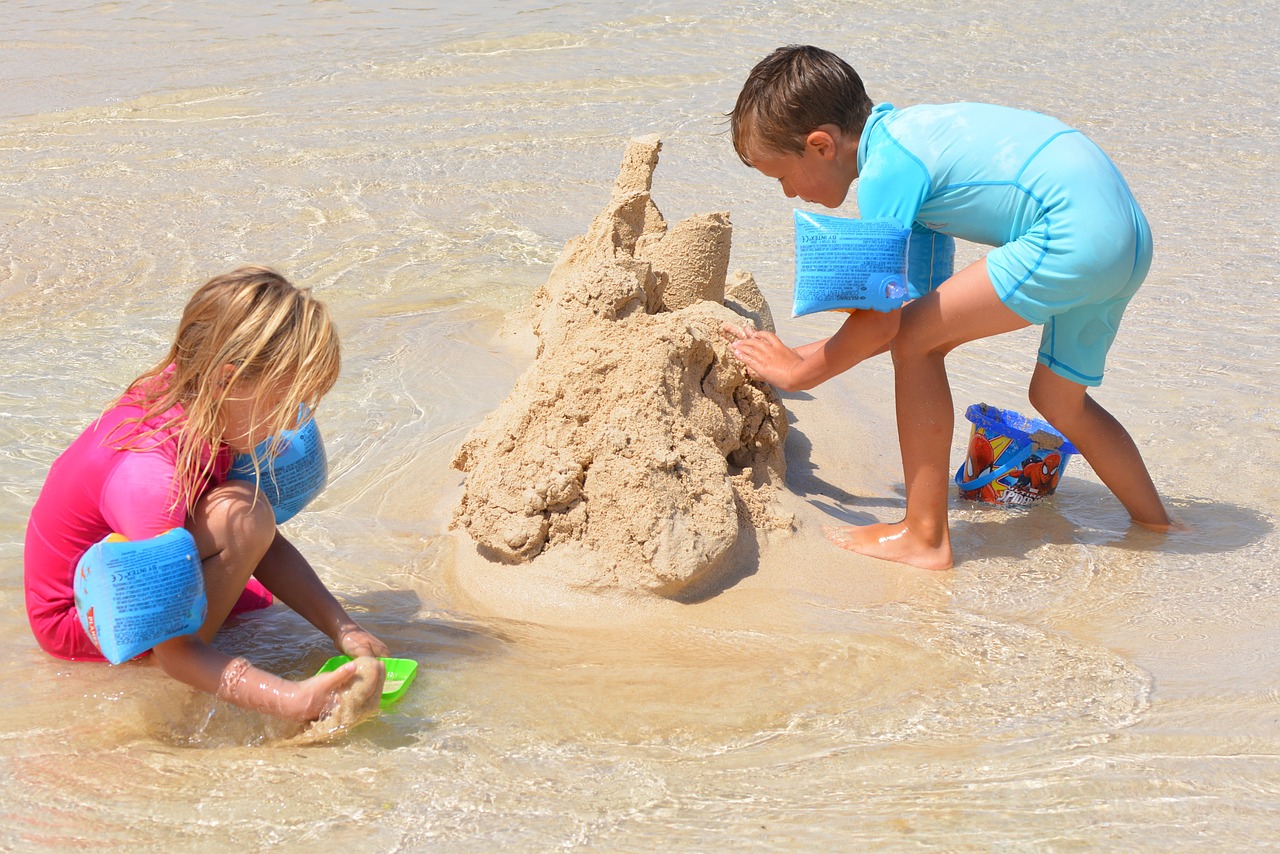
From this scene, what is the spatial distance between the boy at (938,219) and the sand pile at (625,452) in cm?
21

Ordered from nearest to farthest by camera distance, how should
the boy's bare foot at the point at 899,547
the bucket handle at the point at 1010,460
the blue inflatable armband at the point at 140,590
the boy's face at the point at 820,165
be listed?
the blue inflatable armband at the point at 140,590, the boy's face at the point at 820,165, the boy's bare foot at the point at 899,547, the bucket handle at the point at 1010,460

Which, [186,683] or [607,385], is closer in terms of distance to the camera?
[186,683]

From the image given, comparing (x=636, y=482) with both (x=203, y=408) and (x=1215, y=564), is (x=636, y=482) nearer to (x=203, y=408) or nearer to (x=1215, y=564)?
(x=203, y=408)

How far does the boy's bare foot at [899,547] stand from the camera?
301cm

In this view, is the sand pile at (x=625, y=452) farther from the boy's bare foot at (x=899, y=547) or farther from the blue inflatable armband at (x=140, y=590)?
the blue inflatable armband at (x=140, y=590)

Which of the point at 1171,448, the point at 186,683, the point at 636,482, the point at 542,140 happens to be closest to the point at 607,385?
the point at 636,482

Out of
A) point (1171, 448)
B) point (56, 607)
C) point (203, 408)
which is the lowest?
point (1171, 448)

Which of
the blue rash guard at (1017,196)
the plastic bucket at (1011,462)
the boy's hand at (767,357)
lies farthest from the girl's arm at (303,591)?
the plastic bucket at (1011,462)

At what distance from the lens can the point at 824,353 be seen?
297cm

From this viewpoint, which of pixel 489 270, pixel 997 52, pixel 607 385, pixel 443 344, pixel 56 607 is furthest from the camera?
pixel 997 52

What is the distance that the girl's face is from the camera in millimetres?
2262

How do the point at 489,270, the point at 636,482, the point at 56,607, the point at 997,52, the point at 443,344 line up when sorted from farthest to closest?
the point at 997,52
the point at 489,270
the point at 443,344
the point at 636,482
the point at 56,607

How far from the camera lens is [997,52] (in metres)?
9.11

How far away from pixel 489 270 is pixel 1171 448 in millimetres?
2979
